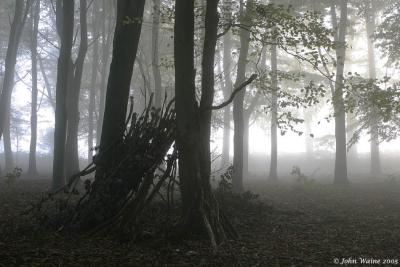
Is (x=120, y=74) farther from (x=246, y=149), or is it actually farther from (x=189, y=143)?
(x=246, y=149)

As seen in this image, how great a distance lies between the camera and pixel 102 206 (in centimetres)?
736

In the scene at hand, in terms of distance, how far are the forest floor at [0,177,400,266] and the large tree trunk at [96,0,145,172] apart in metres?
2.58

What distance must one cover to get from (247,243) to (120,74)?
16.1 feet

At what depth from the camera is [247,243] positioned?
703 cm

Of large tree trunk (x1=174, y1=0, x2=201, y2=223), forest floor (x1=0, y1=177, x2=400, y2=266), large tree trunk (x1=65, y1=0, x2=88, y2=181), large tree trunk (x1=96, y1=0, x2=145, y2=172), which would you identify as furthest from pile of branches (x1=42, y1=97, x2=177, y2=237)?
large tree trunk (x1=65, y1=0, x2=88, y2=181)

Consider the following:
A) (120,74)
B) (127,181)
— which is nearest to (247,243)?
(127,181)

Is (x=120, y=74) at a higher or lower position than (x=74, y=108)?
lower

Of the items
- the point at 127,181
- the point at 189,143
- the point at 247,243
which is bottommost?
the point at 247,243

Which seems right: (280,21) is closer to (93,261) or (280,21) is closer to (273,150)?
(93,261)

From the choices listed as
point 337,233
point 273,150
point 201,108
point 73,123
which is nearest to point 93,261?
point 201,108

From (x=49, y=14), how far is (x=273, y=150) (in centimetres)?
2004

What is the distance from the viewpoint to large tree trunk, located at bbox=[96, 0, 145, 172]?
8945 millimetres

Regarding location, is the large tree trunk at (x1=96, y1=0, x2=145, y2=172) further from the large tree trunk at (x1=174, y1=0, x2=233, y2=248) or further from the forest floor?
the forest floor

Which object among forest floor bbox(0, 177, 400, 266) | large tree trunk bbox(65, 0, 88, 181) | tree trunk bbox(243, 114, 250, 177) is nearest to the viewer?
forest floor bbox(0, 177, 400, 266)
